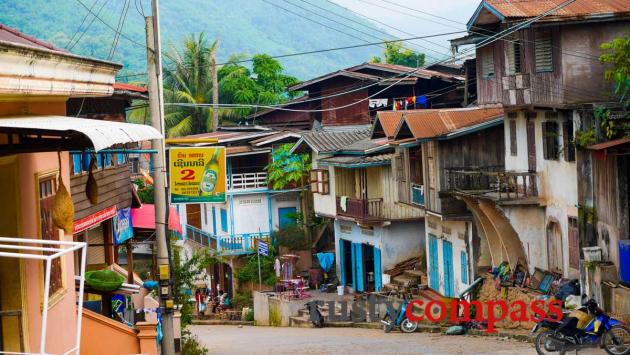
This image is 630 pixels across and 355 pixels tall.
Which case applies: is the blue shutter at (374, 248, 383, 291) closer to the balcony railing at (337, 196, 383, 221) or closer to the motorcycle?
the balcony railing at (337, 196, 383, 221)

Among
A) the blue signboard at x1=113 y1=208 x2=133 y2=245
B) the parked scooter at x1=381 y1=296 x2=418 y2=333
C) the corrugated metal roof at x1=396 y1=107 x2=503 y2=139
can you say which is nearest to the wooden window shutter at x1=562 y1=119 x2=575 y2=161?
the corrugated metal roof at x1=396 y1=107 x2=503 y2=139

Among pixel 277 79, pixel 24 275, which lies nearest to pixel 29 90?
pixel 24 275

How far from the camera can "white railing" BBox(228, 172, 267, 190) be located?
48.8 meters

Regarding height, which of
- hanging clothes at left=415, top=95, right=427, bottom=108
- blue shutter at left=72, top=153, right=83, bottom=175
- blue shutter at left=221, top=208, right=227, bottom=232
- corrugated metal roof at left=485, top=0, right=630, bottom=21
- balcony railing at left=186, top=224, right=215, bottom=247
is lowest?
balcony railing at left=186, top=224, right=215, bottom=247

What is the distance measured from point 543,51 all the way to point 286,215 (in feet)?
80.5

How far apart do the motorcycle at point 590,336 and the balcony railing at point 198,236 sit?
30.6 meters

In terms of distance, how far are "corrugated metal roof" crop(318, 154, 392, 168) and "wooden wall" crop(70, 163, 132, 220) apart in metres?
13.0

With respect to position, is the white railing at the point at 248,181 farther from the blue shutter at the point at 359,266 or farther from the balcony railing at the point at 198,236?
the blue shutter at the point at 359,266

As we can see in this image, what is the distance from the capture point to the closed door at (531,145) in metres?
27.8

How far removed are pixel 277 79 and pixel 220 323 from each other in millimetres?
24838

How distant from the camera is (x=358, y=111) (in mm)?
50219

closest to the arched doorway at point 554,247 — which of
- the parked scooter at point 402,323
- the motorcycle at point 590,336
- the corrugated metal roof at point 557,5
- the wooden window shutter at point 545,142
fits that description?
the wooden window shutter at point 545,142

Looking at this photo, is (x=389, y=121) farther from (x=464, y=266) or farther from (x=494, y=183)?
(x=494, y=183)

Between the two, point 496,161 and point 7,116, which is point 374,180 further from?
point 7,116
